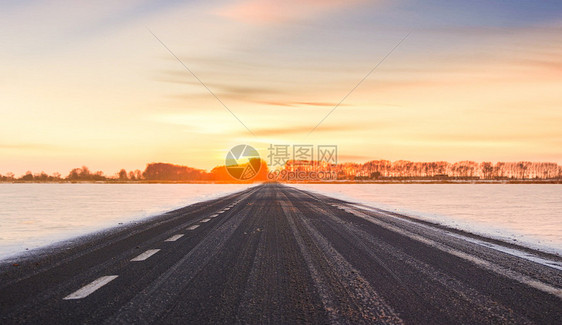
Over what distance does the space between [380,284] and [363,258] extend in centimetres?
173

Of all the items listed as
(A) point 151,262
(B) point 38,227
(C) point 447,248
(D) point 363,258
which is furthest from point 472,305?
(B) point 38,227

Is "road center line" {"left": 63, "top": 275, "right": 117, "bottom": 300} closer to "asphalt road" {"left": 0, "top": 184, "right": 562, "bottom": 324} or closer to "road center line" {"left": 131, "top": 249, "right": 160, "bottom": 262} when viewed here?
"asphalt road" {"left": 0, "top": 184, "right": 562, "bottom": 324}

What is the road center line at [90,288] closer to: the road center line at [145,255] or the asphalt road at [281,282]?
the asphalt road at [281,282]

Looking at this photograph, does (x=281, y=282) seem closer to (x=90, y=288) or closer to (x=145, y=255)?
(x=90, y=288)

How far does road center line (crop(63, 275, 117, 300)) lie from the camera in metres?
4.25

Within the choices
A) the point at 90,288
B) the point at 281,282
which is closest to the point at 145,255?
the point at 90,288

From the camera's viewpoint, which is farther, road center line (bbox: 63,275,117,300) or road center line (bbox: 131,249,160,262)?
road center line (bbox: 131,249,160,262)

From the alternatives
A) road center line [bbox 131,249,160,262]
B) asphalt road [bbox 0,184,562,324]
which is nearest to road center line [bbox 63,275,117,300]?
asphalt road [bbox 0,184,562,324]

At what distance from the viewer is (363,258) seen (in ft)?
21.4

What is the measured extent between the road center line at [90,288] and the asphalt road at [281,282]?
0.01m

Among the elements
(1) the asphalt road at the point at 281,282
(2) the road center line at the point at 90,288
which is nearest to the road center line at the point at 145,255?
(1) the asphalt road at the point at 281,282

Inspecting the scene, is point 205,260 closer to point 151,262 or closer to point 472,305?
point 151,262

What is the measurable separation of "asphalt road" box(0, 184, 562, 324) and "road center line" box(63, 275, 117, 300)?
0.04 ft

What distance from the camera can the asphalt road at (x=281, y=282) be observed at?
367cm
